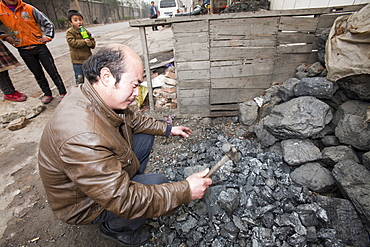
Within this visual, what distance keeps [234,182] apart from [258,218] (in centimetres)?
49

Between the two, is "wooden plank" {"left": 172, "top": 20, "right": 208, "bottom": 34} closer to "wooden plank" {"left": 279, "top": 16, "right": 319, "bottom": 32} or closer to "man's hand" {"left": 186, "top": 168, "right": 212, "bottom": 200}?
"wooden plank" {"left": 279, "top": 16, "right": 319, "bottom": 32}

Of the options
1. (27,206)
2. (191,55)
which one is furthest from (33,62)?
(191,55)

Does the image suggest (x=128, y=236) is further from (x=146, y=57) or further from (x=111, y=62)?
(x=146, y=57)

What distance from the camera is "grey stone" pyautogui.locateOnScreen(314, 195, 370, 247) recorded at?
1773mm

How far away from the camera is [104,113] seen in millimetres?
1482

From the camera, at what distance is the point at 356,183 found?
6.48 ft

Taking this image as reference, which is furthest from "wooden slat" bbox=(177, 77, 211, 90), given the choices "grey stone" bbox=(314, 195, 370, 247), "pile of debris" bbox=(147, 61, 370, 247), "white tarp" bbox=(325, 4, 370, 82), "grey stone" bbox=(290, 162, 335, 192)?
"grey stone" bbox=(314, 195, 370, 247)

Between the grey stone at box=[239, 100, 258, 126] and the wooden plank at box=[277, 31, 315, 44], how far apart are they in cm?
127

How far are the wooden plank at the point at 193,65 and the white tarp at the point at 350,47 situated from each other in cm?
197

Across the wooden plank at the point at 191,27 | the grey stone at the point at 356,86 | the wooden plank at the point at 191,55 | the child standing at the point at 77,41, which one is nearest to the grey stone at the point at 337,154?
the grey stone at the point at 356,86

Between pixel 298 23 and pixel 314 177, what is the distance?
2.79 meters

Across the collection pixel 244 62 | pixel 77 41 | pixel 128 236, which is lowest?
pixel 128 236

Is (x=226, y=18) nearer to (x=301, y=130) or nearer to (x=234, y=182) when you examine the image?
(x=301, y=130)

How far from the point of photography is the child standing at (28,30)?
155 inches
